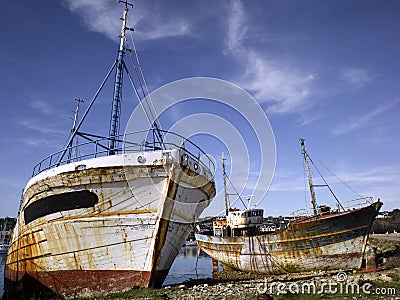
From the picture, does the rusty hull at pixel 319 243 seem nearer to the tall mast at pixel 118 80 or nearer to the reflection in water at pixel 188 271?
the reflection in water at pixel 188 271

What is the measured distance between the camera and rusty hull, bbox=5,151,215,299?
10.7 metres

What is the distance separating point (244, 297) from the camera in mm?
9930

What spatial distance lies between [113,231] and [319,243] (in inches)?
562

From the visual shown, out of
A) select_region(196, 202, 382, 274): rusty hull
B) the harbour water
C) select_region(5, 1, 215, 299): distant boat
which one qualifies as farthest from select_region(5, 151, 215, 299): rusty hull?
select_region(196, 202, 382, 274): rusty hull

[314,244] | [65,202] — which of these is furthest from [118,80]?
[314,244]

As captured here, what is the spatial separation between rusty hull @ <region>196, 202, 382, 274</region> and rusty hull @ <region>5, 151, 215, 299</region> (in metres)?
11.7

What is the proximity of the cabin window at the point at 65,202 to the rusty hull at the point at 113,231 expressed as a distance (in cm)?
17

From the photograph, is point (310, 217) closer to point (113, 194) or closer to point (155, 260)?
point (155, 260)

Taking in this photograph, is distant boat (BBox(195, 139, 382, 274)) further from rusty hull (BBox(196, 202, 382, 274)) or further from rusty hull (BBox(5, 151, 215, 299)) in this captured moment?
rusty hull (BBox(5, 151, 215, 299))

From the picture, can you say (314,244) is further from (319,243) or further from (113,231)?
(113,231)

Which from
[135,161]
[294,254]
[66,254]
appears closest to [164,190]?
[135,161]

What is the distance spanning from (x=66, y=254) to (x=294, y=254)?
→ 14943 millimetres

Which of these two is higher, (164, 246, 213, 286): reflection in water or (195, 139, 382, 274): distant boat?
(195, 139, 382, 274): distant boat

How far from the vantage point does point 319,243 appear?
19.1 metres
